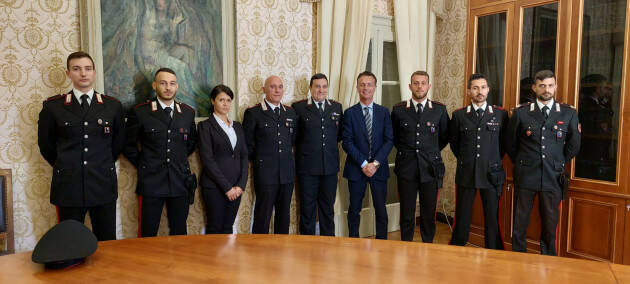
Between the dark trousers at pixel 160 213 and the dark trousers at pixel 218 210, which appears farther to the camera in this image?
the dark trousers at pixel 218 210

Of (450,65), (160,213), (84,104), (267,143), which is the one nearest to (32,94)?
(84,104)

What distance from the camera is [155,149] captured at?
2.92 metres

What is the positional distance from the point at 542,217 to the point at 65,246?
3.12 meters

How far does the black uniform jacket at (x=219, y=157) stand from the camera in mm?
3168

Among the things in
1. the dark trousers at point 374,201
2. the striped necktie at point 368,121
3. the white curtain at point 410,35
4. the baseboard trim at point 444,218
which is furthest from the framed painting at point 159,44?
the baseboard trim at point 444,218

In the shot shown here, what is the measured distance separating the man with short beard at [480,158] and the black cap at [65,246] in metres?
2.72

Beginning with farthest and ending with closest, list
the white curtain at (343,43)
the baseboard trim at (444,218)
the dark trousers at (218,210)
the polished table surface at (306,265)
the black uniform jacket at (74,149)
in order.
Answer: the baseboard trim at (444,218)
the white curtain at (343,43)
the dark trousers at (218,210)
the black uniform jacket at (74,149)
the polished table surface at (306,265)

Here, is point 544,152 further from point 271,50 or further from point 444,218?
point 271,50

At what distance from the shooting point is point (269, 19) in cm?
363

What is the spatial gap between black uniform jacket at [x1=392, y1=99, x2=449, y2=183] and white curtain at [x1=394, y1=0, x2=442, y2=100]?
85cm

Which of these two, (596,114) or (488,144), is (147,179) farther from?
(596,114)

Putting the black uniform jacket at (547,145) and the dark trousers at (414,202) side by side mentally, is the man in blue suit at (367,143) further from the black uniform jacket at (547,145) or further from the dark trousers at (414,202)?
the black uniform jacket at (547,145)

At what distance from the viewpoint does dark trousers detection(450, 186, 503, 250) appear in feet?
11.2

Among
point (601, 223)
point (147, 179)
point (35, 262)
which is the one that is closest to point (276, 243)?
point (35, 262)
